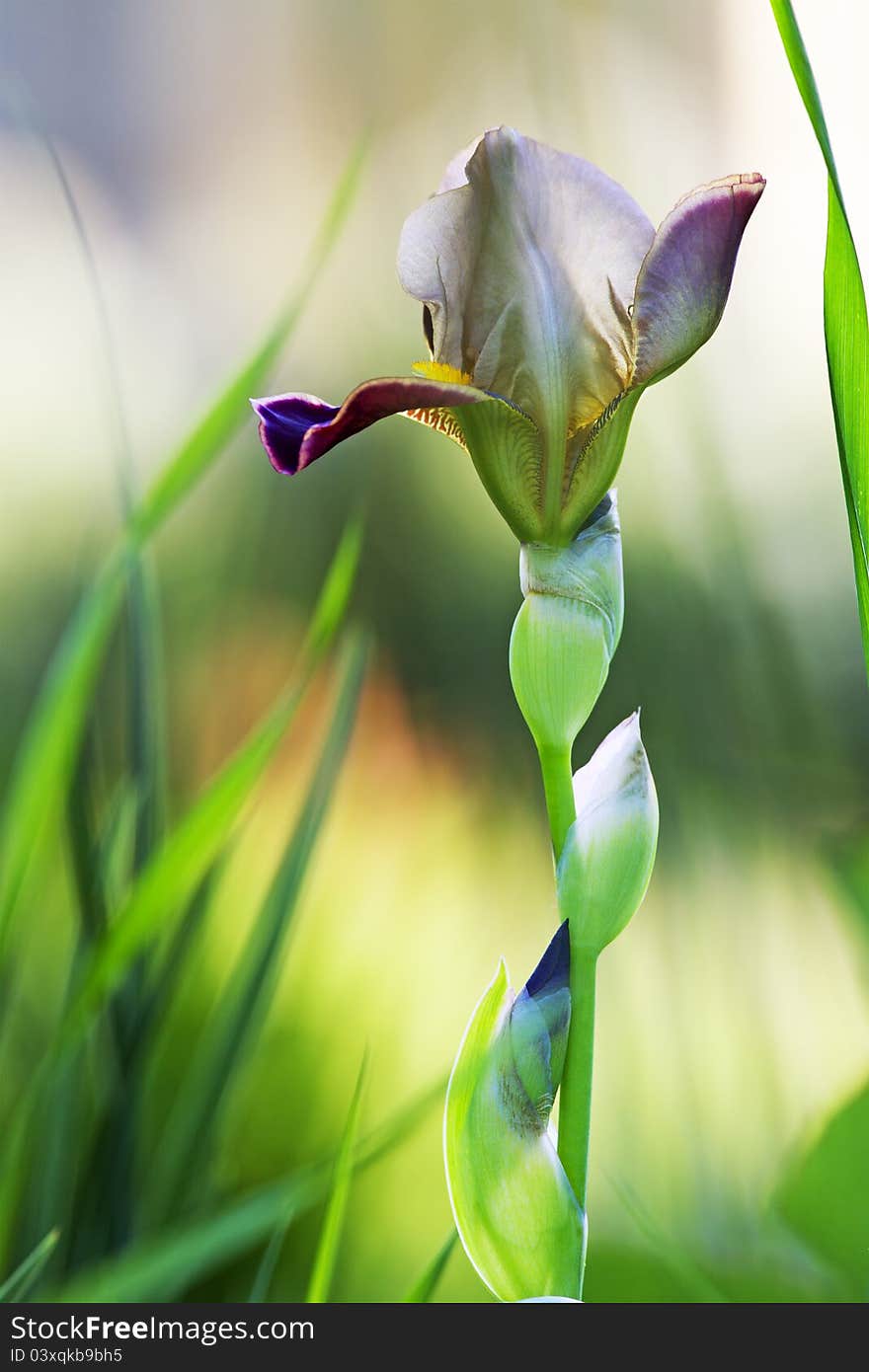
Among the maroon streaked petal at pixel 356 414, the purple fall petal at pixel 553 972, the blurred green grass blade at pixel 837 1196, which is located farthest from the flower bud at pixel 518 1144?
the blurred green grass blade at pixel 837 1196

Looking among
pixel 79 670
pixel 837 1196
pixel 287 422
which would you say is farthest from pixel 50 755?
pixel 837 1196

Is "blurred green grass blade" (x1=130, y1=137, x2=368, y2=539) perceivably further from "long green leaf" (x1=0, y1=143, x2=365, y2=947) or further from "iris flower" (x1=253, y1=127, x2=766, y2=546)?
"iris flower" (x1=253, y1=127, x2=766, y2=546)

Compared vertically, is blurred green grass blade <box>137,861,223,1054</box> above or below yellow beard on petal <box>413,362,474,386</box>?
below

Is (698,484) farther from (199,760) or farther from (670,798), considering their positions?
(199,760)

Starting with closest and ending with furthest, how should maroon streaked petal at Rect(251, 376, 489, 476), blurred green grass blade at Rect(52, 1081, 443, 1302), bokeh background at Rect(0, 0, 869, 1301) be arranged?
1. maroon streaked petal at Rect(251, 376, 489, 476)
2. blurred green grass blade at Rect(52, 1081, 443, 1302)
3. bokeh background at Rect(0, 0, 869, 1301)

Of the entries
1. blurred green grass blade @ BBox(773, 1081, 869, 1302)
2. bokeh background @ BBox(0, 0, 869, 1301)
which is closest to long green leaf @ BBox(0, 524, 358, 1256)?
bokeh background @ BBox(0, 0, 869, 1301)

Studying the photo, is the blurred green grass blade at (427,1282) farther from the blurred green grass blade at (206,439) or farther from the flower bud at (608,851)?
the blurred green grass blade at (206,439)
